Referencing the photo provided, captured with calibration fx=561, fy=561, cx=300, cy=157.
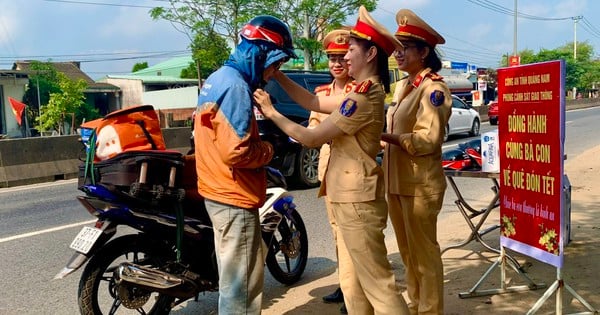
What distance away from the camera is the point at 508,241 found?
414 cm

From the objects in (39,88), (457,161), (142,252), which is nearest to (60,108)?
(39,88)

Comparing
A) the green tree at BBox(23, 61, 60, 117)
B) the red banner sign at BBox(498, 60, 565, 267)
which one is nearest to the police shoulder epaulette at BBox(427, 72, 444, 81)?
the red banner sign at BBox(498, 60, 565, 267)

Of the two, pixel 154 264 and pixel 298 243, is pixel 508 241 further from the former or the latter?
pixel 154 264

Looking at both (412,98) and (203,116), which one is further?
(412,98)

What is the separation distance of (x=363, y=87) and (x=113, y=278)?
2011 mm

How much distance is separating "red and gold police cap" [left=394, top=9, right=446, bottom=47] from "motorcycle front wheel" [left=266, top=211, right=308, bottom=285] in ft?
6.24

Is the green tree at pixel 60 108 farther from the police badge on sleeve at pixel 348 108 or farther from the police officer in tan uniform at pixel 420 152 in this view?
the police badge on sleeve at pixel 348 108

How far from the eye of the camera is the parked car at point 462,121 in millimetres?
18802

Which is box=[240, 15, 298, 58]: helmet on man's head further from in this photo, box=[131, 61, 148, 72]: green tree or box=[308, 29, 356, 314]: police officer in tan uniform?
box=[131, 61, 148, 72]: green tree

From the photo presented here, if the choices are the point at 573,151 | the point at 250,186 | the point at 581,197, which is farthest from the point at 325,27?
the point at 250,186

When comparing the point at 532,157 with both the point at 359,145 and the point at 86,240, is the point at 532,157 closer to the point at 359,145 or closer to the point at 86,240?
the point at 359,145

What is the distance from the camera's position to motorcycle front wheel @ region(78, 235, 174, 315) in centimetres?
348

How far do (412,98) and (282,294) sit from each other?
2.06m

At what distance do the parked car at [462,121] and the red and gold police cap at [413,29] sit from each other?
15457mm
